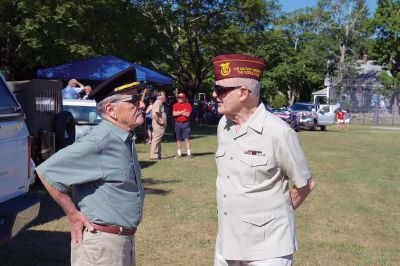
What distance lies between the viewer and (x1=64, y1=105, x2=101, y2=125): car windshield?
12633mm

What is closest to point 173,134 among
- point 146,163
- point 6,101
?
point 146,163

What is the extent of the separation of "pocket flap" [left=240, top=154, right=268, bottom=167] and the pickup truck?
31186mm

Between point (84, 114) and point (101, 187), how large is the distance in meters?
9.78

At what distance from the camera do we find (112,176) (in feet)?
10.7

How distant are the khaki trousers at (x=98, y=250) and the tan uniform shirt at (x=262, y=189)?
2.30 ft

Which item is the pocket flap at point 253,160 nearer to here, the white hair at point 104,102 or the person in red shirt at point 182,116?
the white hair at point 104,102

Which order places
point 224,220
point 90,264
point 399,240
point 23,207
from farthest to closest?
point 399,240, point 23,207, point 224,220, point 90,264

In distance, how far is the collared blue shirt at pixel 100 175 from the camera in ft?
10.5

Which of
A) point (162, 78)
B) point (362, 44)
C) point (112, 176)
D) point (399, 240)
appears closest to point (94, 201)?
point (112, 176)

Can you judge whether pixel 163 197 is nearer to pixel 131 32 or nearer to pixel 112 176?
pixel 112 176

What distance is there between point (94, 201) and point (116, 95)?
64 cm

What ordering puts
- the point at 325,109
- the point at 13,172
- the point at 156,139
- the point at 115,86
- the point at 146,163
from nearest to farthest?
the point at 115,86, the point at 13,172, the point at 146,163, the point at 156,139, the point at 325,109

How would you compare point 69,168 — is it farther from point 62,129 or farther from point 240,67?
point 62,129

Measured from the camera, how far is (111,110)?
341 centimetres
